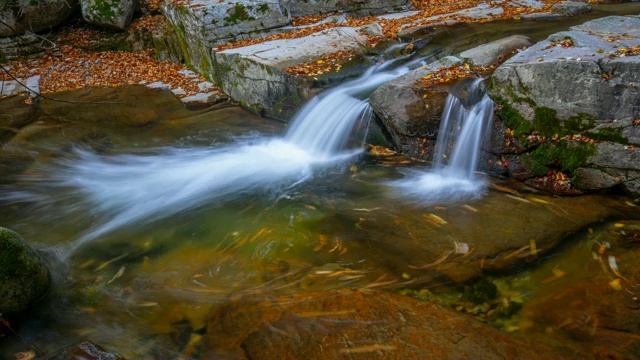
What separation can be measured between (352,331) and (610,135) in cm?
393

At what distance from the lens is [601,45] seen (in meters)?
6.21

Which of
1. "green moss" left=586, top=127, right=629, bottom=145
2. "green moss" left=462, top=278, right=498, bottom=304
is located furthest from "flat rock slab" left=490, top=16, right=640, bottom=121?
"green moss" left=462, top=278, right=498, bottom=304

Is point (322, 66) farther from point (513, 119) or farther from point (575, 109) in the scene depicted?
point (575, 109)

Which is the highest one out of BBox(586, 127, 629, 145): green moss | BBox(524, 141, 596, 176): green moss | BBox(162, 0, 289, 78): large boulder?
BBox(162, 0, 289, 78): large boulder

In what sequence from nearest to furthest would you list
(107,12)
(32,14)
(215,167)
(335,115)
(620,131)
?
(620,131) → (215,167) → (335,115) → (32,14) → (107,12)

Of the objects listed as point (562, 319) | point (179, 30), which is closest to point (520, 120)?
point (562, 319)

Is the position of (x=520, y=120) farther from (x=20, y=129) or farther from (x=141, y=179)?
(x=20, y=129)

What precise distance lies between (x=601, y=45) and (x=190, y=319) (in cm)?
588

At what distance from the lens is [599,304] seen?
4.00 m

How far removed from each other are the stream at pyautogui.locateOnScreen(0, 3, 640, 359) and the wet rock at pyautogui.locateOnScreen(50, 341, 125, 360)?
0.76 feet

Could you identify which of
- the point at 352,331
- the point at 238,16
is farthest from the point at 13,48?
the point at 352,331

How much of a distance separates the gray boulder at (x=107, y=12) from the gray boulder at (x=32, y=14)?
39 cm

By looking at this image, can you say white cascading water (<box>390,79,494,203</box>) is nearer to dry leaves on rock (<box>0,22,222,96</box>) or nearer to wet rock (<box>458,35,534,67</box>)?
wet rock (<box>458,35,534,67</box>)

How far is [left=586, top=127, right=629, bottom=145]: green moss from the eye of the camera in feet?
18.1
